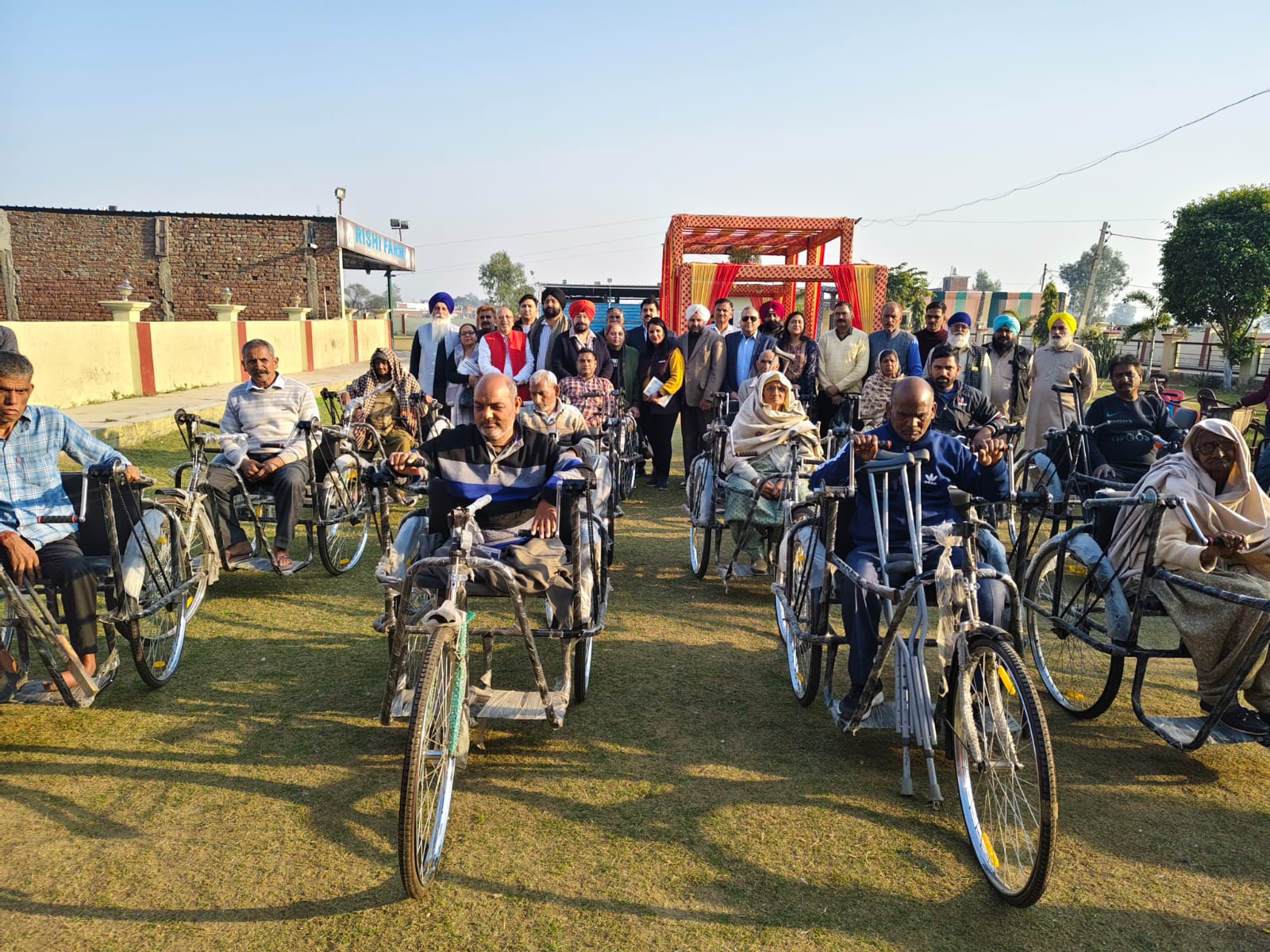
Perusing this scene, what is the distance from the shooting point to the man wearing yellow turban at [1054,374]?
24.0ft

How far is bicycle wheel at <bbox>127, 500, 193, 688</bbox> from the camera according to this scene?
3861mm

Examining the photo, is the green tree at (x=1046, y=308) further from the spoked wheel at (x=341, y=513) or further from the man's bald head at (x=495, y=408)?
the man's bald head at (x=495, y=408)

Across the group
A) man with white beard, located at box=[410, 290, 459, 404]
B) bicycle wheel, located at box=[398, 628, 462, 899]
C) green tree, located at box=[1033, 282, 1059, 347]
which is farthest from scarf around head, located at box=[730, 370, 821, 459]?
green tree, located at box=[1033, 282, 1059, 347]

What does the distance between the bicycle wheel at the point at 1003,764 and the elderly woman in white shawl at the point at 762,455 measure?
243 cm

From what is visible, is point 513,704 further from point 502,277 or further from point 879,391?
point 502,277

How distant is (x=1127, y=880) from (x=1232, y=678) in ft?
3.03

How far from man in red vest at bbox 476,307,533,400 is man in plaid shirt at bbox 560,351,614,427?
80cm

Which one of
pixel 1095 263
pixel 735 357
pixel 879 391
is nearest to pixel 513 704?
pixel 879 391

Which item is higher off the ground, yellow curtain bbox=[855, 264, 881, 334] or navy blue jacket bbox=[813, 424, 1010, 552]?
yellow curtain bbox=[855, 264, 881, 334]

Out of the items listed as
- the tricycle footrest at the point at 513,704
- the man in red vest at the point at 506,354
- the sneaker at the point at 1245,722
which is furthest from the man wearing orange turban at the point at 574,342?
the sneaker at the point at 1245,722

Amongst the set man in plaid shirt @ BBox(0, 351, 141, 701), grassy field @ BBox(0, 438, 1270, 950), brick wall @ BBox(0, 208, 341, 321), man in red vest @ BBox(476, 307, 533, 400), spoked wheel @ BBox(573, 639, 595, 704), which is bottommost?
grassy field @ BBox(0, 438, 1270, 950)

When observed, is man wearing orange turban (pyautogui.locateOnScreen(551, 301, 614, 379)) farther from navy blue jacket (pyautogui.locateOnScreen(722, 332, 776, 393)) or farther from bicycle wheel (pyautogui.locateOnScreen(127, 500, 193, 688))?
bicycle wheel (pyautogui.locateOnScreen(127, 500, 193, 688))

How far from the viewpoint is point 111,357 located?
13.7 meters

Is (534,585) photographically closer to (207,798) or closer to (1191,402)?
(207,798)
